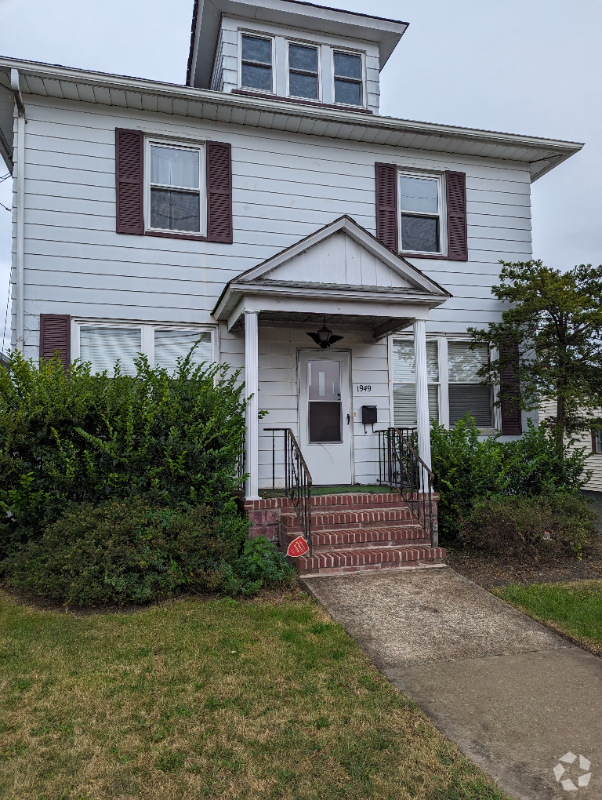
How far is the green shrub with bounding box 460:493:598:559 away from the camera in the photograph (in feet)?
21.6

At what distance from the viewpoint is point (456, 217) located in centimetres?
916

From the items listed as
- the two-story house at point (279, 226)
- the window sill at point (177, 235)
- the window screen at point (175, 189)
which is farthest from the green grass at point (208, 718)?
the window screen at point (175, 189)

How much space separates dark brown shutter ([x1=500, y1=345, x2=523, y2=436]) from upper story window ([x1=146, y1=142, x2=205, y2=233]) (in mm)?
5201

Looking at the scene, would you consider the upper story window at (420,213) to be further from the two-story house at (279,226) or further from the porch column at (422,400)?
the porch column at (422,400)

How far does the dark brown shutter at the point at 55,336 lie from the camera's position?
7414 millimetres

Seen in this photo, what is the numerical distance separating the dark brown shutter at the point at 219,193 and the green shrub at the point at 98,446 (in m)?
2.92

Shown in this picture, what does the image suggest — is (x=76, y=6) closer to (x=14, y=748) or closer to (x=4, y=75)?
(x=4, y=75)

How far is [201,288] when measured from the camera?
808 centimetres

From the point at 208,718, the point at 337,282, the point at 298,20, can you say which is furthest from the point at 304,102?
the point at 208,718

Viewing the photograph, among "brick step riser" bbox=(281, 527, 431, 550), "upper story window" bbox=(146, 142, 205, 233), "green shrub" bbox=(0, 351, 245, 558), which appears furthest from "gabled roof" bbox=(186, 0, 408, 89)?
"brick step riser" bbox=(281, 527, 431, 550)

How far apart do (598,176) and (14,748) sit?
73.3 ft

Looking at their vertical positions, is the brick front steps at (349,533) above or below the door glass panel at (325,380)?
below

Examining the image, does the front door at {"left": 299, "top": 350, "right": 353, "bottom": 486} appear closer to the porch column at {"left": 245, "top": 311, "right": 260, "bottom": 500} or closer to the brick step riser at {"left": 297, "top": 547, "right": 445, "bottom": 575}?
the porch column at {"left": 245, "top": 311, "right": 260, "bottom": 500}

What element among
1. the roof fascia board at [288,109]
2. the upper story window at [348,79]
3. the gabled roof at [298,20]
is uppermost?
the gabled roof at [298,20]
